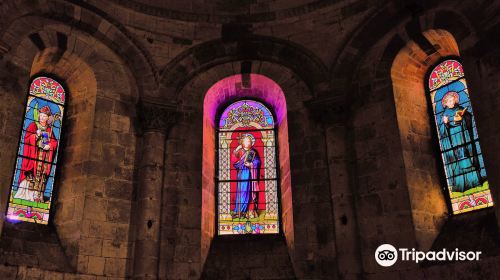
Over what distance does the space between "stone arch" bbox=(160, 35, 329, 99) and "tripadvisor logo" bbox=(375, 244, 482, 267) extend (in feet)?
12.2

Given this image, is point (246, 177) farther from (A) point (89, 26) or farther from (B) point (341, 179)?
(A) point (89, 26)

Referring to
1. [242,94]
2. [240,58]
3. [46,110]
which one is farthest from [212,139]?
[46,110]

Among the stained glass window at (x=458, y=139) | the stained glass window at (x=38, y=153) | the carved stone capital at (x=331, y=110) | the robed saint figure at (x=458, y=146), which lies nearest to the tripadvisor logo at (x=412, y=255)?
the stained glass window at (x=458, y=139)

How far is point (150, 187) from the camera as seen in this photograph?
33.1 ft

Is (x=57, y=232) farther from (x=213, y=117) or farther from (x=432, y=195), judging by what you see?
(x=432, y=195)

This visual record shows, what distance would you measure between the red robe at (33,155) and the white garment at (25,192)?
0.11 m

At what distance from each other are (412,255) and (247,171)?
388 cm

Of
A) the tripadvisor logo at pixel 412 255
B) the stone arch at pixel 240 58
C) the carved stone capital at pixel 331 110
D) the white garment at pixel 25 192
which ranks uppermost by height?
the stone arch at pixel 240 58

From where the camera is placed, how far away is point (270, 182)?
11.3 m

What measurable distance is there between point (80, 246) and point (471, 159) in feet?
23.2

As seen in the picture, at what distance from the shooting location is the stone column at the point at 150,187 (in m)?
9.48

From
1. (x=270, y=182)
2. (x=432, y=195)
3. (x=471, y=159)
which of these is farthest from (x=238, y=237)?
(x=471, y=159)

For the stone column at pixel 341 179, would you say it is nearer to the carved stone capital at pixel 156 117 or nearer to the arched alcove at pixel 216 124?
the arched alcove at pixel 216 124

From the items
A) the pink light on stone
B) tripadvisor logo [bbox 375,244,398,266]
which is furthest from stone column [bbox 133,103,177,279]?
tripadvisor logo [bbox 375,244,398,266]
